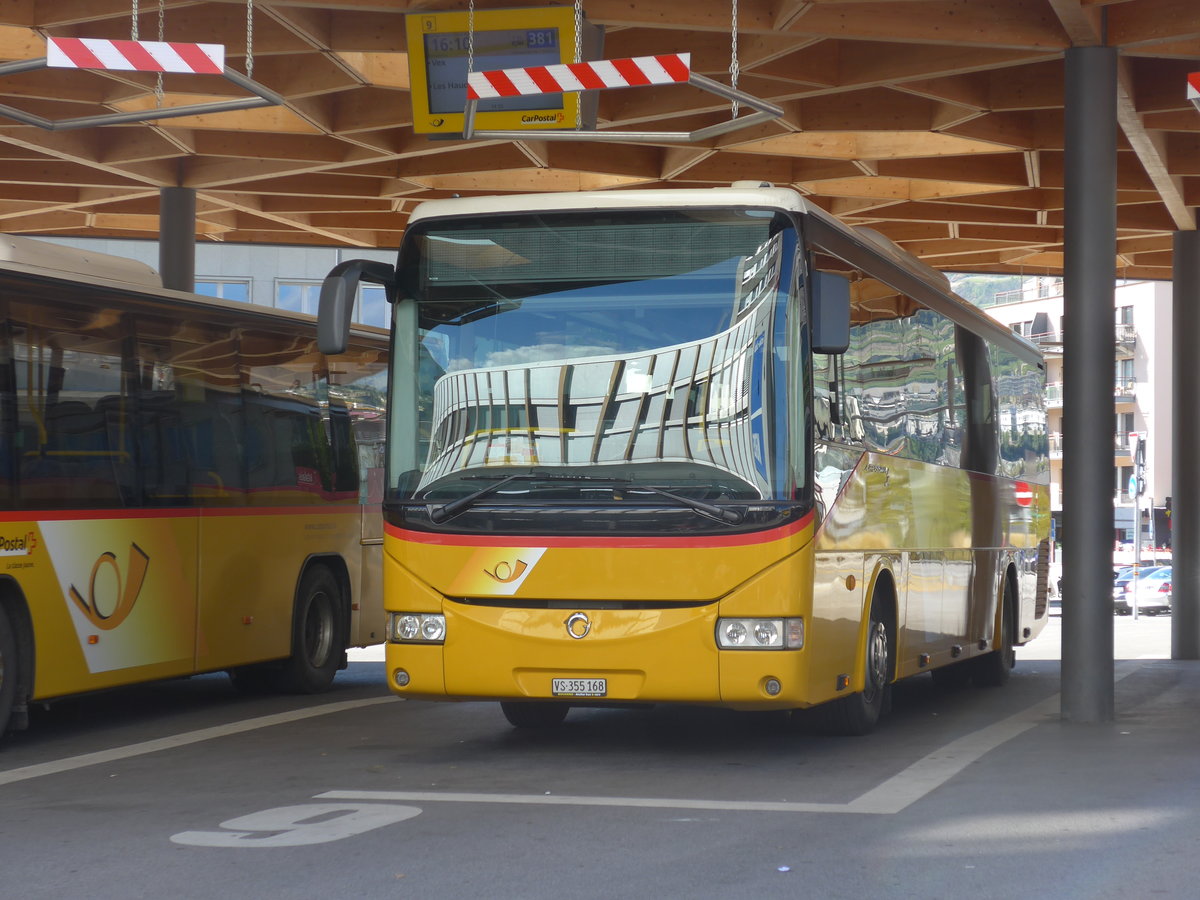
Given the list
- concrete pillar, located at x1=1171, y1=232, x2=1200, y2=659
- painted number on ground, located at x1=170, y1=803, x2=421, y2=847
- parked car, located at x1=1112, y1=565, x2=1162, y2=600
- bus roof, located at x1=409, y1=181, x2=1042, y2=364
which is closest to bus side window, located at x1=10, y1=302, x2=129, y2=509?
bus roof, located at x1=409, y1=181, x2=1042, y2=364

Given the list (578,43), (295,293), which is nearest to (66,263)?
(578,43)

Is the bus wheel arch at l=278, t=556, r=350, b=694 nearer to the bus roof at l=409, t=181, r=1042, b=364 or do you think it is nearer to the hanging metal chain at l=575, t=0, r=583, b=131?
the hanging metal chain at l=575, t=0, r=583, b=131

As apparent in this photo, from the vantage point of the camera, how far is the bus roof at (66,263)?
11211 mm

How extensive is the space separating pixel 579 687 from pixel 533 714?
98.9 inches

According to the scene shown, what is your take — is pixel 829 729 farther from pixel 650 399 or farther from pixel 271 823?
pixel 271 823

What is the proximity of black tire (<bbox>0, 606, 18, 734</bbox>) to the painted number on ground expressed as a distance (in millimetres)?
3276

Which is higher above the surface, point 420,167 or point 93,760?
point 420,167

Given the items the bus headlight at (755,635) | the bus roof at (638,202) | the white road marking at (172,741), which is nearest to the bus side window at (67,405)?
the white road marking at (172,741)

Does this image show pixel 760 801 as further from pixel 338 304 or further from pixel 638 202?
pixel 338 304

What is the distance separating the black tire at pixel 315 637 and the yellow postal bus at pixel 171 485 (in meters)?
0.02

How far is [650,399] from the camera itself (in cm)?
961

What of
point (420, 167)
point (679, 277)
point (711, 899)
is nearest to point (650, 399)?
point (679, 277)

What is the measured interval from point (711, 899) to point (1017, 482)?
39.1 feet

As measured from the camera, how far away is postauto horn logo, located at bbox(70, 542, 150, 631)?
463 inches
